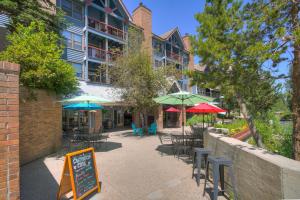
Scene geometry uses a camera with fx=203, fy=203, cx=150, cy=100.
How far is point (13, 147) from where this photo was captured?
287 centimetres

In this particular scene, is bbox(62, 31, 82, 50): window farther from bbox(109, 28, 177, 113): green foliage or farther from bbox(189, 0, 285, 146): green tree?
bbox(189, 0, 285, 146): green tree

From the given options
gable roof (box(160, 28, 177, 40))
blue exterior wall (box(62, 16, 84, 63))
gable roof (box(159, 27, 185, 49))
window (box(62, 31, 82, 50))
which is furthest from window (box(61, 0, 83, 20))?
gable roof (box(160, 28, 177, 40))

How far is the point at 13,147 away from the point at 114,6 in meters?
22.2

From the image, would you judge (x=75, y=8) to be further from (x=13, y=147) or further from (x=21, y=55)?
(x=13, y=147)

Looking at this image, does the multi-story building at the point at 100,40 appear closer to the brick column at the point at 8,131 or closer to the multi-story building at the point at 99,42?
the multi-story building at the point at 99,42

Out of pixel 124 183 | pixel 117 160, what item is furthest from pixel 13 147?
pixel 117 160

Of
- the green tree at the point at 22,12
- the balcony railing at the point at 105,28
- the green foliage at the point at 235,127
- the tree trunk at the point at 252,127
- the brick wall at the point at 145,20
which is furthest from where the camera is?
the brick wall at the point at 145,20

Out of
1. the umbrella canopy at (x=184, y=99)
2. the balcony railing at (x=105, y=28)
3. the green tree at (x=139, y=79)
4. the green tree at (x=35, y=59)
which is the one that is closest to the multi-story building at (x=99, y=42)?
the balcony railing at (x=105, y=28)

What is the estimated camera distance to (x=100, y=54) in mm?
20281

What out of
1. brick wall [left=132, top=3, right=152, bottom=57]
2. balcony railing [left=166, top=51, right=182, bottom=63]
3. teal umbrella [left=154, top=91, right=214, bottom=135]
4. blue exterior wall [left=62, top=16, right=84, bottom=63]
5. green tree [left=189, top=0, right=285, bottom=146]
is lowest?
teal umbrella [left=154, top=91, right=214, bottom=135]

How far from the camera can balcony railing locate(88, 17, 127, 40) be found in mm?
19859

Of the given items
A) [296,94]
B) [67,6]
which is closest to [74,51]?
[67,6]

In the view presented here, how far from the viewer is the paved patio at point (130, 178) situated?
4867mm

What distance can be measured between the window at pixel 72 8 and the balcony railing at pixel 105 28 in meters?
1.10
